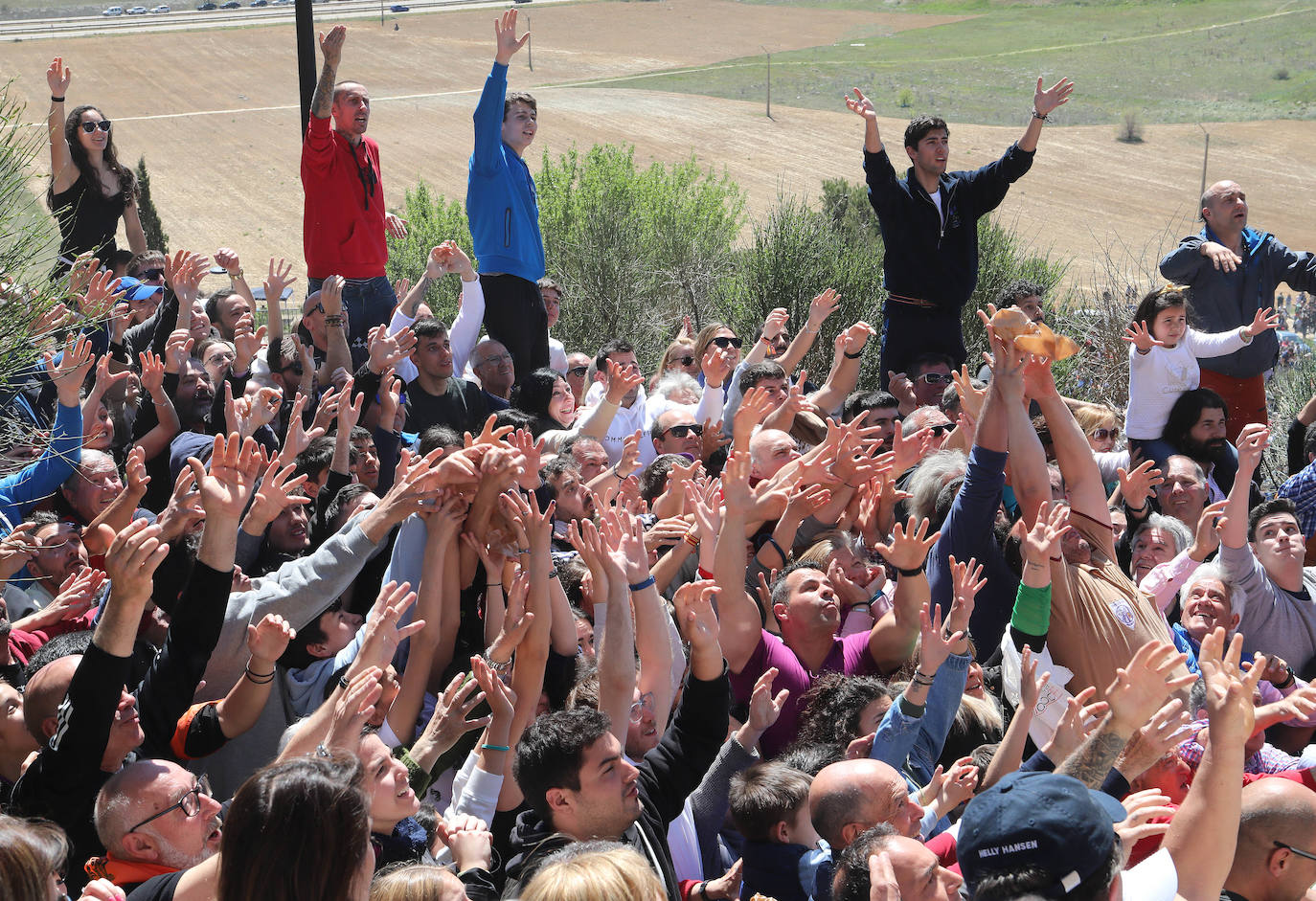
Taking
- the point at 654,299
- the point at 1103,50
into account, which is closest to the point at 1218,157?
the point at 1103,50

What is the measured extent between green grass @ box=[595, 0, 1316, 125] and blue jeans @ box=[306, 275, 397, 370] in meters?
56.2

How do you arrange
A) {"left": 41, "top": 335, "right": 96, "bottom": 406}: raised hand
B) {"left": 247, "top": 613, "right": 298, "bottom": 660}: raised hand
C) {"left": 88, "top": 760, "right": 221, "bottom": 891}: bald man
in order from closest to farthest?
1. {"left": 88, "top": 760, "right": 221, "bottom": 891}: bald man
2. {"left": 247, "top": 613, "right": 298, "bottom": 660}: raised hand
3. {"left": 41, "top": 335, "right": 96, "bottom": 406}: raised hand

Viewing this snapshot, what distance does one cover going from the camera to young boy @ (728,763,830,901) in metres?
3.49

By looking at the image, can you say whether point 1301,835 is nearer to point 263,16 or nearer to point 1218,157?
point 1218,157

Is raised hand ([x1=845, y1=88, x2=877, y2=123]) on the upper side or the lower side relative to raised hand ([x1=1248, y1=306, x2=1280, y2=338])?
upper

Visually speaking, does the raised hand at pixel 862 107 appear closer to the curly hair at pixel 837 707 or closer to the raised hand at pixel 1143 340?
the raised hand at pixel 1143 340

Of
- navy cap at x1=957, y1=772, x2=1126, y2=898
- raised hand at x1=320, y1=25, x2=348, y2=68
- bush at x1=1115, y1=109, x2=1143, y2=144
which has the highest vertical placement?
raised hand at x1=320, y1=25, x2=348, y2=68

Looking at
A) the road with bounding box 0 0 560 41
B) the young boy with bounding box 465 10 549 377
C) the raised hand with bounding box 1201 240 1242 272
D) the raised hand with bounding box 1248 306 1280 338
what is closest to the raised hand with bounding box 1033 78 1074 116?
the raised hand with bounding box 1201 240 1242 272

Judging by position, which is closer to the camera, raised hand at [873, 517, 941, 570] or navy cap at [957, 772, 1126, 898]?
navy cap at [957, 772, 1126, 898]

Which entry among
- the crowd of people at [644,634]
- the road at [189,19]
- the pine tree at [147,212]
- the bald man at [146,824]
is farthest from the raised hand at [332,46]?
the road at [189,19]

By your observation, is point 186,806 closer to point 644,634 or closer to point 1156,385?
point 644,634

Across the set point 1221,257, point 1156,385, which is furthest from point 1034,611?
point 1221,257

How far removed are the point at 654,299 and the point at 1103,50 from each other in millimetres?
68028

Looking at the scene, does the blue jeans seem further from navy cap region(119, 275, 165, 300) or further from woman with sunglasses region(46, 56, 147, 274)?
woman with sunglasses region(46, 56, 147, 274)
